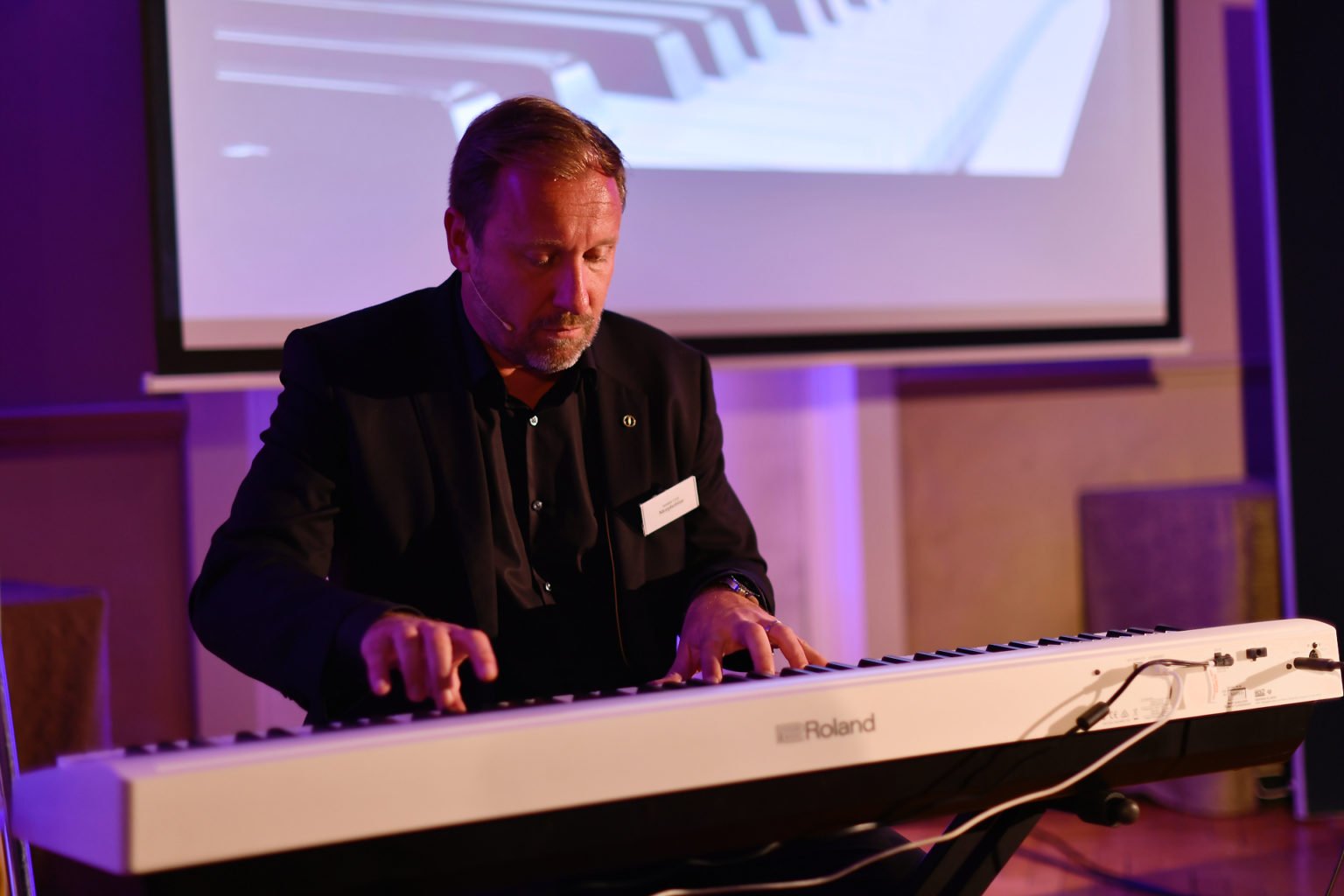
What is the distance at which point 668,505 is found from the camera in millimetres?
1887

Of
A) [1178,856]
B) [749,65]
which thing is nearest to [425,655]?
[749,65]

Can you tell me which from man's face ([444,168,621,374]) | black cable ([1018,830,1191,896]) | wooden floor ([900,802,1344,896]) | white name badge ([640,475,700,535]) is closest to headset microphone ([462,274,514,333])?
man's face ([444,168,621,374])

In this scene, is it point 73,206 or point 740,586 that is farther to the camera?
point 73,206

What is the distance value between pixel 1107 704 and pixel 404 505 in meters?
0.89

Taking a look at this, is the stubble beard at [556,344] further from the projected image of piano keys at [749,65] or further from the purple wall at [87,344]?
the purple wall at [87,344]

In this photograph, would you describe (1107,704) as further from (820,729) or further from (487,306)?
(487,306)

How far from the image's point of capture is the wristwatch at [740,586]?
5.97 ft

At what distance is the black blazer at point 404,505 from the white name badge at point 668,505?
2 cm

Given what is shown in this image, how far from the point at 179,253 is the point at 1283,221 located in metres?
2.57

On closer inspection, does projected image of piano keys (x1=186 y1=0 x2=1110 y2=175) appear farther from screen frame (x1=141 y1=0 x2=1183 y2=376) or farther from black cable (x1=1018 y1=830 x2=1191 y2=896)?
black cable (x1=1018 y1=830 x2=1191 y2=896)

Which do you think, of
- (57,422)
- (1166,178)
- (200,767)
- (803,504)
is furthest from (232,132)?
(1166,178)

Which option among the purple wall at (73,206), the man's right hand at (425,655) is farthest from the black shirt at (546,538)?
the purple wall at (73,206)

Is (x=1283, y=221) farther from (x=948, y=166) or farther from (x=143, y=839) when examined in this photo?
(x=143, y=839)

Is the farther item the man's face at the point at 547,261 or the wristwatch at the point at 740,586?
the wristwatch at the point at 740,586
